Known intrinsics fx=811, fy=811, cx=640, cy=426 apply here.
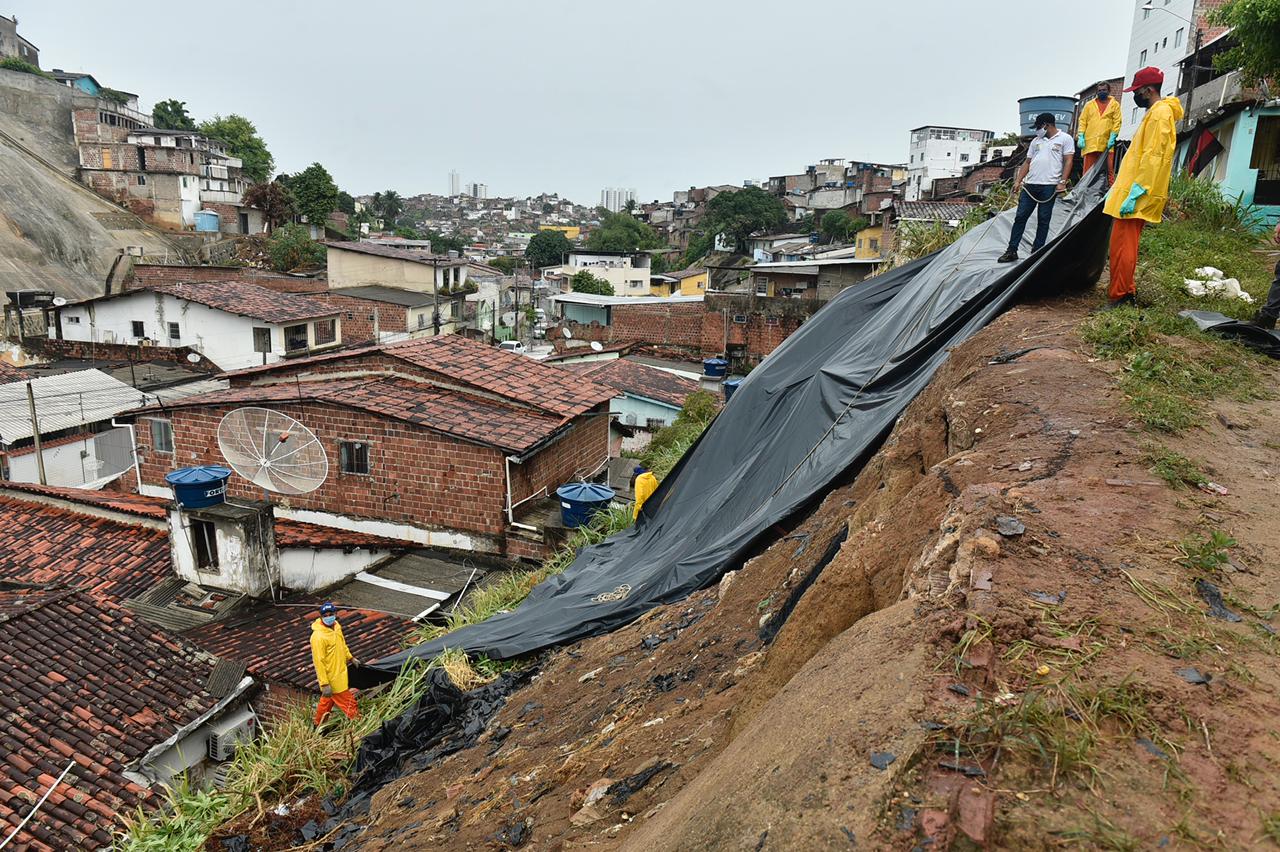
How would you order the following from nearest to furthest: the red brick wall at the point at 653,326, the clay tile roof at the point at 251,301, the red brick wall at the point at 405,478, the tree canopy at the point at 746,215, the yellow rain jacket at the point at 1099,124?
the yellow rain jacket at the point at 1099,124 < the red brick wall at the point at 405,478 < the clay tile roof at the point at 251,301 < the red brick wall at the point at 653,326 < the tree canopy at the point at 746,215

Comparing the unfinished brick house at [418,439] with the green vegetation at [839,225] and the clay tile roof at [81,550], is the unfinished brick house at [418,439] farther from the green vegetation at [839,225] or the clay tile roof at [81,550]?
the green vegetation at [839,225]

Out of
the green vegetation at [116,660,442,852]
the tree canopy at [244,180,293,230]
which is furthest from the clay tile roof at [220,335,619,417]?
the tree canopy at [244,180,293,230]

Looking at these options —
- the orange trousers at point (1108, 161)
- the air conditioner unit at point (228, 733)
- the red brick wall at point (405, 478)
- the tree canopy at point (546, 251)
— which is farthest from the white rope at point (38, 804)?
the tree canopy at point (546, 251)

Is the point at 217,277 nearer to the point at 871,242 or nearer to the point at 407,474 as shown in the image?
the point at 871,242

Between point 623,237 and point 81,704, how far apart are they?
5519 centimetres

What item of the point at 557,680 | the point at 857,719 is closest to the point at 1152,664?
the point at 857,719

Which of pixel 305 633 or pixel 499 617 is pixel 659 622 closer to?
pixel 499 617

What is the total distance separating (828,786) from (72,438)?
21.8 meters

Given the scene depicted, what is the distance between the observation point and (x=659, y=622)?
5.26m

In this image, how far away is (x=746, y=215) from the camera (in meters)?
50.6

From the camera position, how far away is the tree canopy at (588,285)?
130 ft

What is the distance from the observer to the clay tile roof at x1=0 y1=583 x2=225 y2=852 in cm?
641

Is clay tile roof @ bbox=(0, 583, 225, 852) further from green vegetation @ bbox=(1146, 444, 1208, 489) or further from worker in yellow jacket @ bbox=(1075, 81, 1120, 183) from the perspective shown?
worker in yellow jacket @ bbox=(1075, 81, 1120, 183)

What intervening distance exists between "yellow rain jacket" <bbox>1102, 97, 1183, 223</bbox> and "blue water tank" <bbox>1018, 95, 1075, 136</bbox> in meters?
28.3
